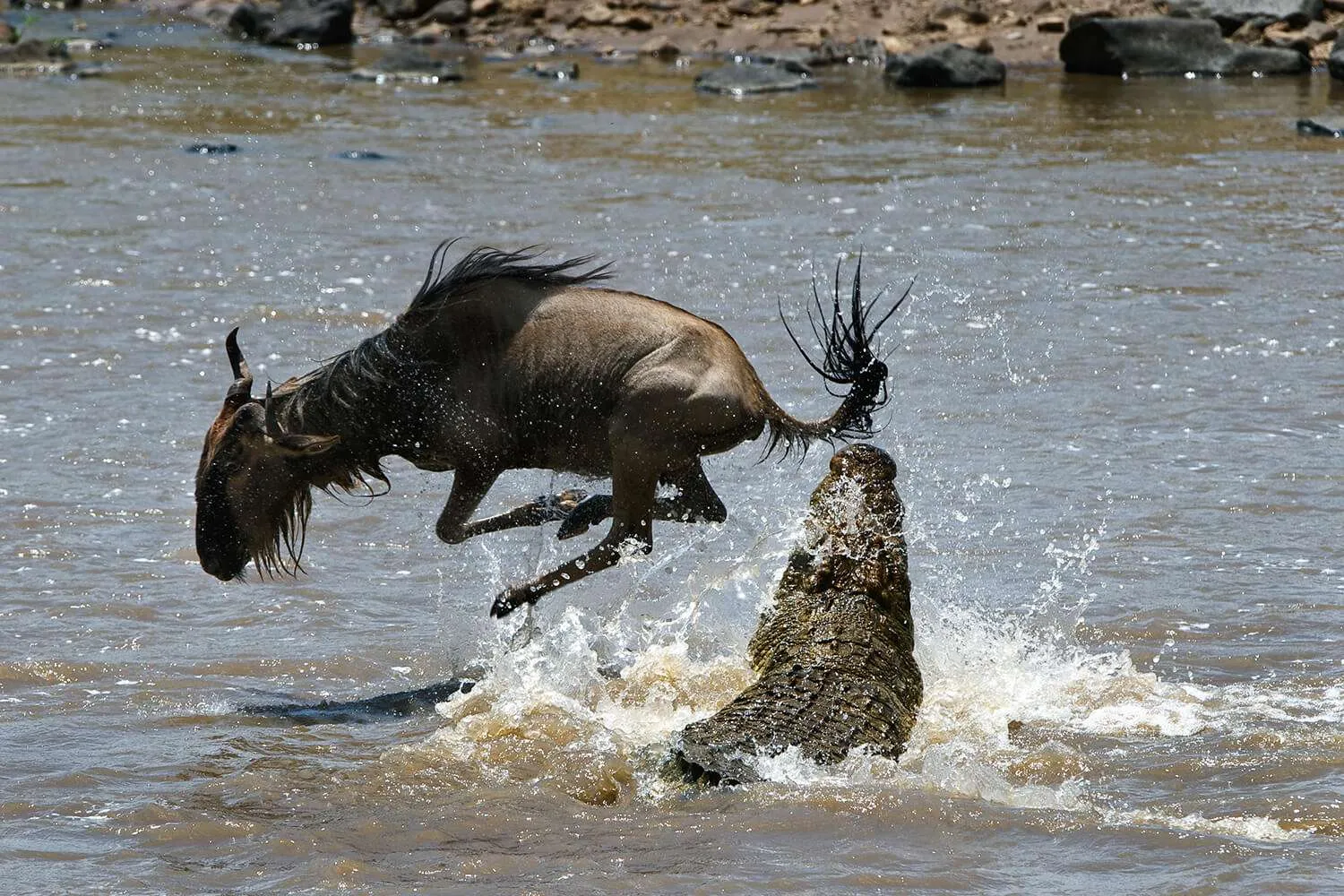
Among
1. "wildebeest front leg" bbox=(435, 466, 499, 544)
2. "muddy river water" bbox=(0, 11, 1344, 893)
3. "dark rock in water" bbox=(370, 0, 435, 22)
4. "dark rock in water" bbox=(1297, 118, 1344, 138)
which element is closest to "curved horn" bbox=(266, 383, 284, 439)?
"wildebeest front leg" bbox=(435, 466, 499, 544)

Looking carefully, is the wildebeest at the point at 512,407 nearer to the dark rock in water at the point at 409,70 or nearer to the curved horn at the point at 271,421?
the curved horn at the point at 271,421

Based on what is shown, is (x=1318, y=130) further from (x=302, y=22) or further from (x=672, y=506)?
(x=302, y=22)

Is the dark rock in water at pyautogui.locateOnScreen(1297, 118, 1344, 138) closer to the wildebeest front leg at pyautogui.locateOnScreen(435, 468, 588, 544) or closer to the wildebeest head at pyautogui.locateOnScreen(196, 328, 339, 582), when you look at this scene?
the wildebeest front leg at pyautogui.locateOnScreen(435, 468, 588, 544)

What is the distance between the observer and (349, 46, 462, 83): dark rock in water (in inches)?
941

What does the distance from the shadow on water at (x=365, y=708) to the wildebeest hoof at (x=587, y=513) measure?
656mm

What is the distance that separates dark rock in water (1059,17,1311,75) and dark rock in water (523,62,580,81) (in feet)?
21.6

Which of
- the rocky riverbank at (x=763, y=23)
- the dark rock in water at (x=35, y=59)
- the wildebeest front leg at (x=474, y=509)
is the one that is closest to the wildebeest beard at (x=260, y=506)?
the wildebeest front leg at (x=474, y=509)

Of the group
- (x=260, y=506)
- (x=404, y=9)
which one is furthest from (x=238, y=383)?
(x=404, y=9)

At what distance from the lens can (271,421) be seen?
6.22 meters

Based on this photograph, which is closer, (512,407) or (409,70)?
(512,407)

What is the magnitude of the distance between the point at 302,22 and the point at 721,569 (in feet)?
75.1

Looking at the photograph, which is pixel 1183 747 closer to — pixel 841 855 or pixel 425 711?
pixel 841 855

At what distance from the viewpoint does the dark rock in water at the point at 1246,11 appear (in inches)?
931

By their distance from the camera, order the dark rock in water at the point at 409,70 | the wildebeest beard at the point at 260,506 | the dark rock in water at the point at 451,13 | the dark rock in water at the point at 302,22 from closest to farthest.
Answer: the wildebeest beard at the point at 260,506
the dark rock in water at the point at 409,70
the dark rock in water at the point at 302,22
the dark rock in water at the point at 451,13
